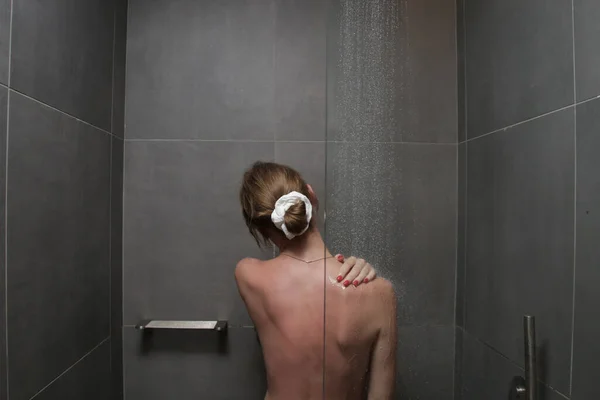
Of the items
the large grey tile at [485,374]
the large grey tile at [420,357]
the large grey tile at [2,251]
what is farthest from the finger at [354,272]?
the large grey tile at [2,251]

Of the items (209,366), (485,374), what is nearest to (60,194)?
(209,366)

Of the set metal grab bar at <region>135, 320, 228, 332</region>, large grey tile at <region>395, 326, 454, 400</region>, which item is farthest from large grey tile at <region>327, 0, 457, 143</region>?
metal grab bar at <region>135, 320, 228, 332</region>

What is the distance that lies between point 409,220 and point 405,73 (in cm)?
22

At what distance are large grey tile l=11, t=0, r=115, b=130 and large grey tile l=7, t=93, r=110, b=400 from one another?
46mm

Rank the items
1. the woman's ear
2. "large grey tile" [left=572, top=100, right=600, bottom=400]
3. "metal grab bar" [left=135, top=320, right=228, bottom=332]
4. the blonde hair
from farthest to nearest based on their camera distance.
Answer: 1. "metal grab bar" [left=135, top=320, right=228, bottom=332]
2. the blonde hair
3. the woman's ear
4. "large grey tile" [left=572, top=100, right=600, bottom=400]

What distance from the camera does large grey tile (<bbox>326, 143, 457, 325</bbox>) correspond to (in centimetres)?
57

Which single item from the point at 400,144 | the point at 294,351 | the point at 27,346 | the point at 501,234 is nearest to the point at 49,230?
the point at 27,346

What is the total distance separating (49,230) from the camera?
930mm

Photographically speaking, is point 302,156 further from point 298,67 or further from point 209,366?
point 209,366

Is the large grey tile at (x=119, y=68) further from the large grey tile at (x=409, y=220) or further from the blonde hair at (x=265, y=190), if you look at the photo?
the large grey tile at (x=409, y=220)

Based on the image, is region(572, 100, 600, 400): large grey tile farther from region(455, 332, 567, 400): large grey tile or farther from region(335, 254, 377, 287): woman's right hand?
region(335, 254, 377, 287): woman's right hand

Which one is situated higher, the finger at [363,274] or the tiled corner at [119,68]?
the tiled corner at [119,68]

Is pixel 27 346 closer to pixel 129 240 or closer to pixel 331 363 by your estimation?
pixel 129 240

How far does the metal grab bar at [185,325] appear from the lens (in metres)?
1.28
